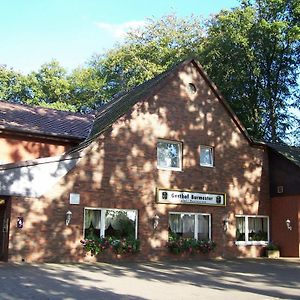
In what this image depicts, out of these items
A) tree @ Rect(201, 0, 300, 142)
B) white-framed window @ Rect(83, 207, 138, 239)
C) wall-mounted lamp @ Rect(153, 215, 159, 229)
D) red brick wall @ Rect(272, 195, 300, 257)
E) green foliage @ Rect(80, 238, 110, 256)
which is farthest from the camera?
tree @ Rect(201, 0, 300, 142)

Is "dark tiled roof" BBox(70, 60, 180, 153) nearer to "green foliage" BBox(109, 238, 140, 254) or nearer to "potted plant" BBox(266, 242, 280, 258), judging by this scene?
"green foliage" BBox(109, 238, 140, 254)

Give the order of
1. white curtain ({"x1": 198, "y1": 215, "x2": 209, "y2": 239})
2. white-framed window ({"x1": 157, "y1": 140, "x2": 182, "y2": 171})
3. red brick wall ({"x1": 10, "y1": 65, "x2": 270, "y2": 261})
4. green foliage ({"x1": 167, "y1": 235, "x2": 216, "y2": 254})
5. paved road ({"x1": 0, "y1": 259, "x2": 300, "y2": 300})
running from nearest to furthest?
paved road ({"x1": 0, "y1": 259, "x2": 300, "y2": 300}), red brick wall ({"x1": 10, "y1": 65, "x2": 270, "y2": 261}), green foliage ({"x1": 167, "y1": 235, "x2": 216, "y2": 254}), white-framed window ({"x1": 157, "y1": 140, "x2": 182, "y2": 171}), white curtain ({"x1": 198, "y1": 215, "x2": 209, "y2": 239})

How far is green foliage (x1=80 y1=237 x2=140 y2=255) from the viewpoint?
56.9 feet

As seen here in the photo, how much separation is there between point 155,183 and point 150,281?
6.74 metres

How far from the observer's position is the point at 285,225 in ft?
71.3

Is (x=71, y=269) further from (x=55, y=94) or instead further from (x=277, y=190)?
(x=55, y=94)

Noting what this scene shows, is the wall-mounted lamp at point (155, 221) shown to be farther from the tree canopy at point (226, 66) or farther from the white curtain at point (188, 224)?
the tree canopy at point (226, 66)

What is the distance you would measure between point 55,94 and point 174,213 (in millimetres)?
23507

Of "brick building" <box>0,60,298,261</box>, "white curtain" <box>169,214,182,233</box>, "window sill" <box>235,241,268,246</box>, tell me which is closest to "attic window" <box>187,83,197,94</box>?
"brick building" <box>0,60,298,261</box>

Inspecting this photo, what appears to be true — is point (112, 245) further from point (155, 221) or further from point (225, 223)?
point (225, 223)

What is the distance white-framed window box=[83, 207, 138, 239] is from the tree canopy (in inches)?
665

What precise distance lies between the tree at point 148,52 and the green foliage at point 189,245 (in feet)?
66.5

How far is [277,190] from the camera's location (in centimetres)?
2230

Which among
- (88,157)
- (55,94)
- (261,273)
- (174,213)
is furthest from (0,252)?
(55,94)
